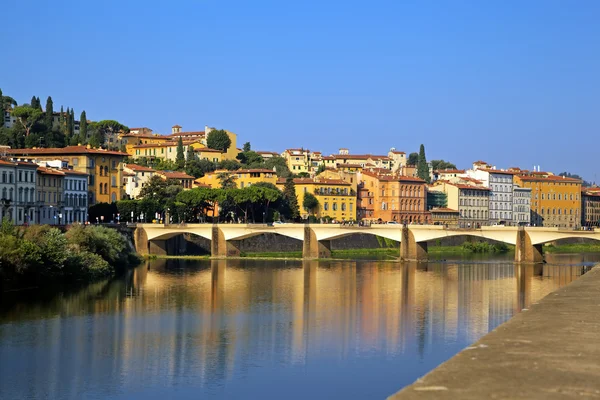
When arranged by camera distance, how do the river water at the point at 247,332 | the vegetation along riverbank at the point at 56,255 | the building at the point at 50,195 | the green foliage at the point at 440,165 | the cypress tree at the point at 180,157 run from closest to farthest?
the river water at the point at 247,332, the vegetation along riverbank at the point at 56,255, the building at the point at 50,195, the cypress tree at the point at 180,157, the green foliage at the point at 440,165

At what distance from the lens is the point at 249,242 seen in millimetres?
73375

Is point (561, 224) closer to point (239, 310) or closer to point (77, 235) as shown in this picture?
point (77, 235)

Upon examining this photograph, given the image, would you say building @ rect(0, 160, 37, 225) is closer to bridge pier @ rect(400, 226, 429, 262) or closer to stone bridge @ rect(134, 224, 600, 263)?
stone bridge @ rect(134, 224, 600, 263)

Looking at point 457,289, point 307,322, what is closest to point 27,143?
point 457,289

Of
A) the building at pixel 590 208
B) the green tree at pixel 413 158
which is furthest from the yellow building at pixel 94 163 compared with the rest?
the green tree at pixel 413 158

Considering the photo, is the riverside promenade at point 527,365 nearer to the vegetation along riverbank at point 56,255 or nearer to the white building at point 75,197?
the vegetation along riverbank at point 56,255

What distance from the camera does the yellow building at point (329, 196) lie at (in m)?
98.2

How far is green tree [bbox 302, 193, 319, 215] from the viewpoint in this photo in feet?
315

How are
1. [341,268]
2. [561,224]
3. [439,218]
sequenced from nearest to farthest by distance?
[341,268] < [439,218] < [561,224]

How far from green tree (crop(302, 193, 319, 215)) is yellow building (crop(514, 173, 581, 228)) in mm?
33510

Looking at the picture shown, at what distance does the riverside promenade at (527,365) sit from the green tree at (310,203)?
7698cm

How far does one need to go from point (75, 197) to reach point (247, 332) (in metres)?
41.5

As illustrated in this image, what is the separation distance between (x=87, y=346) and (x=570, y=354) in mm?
17088

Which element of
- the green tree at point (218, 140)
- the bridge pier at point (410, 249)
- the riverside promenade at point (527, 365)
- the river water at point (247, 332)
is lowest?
the river water at point (247, 332)
